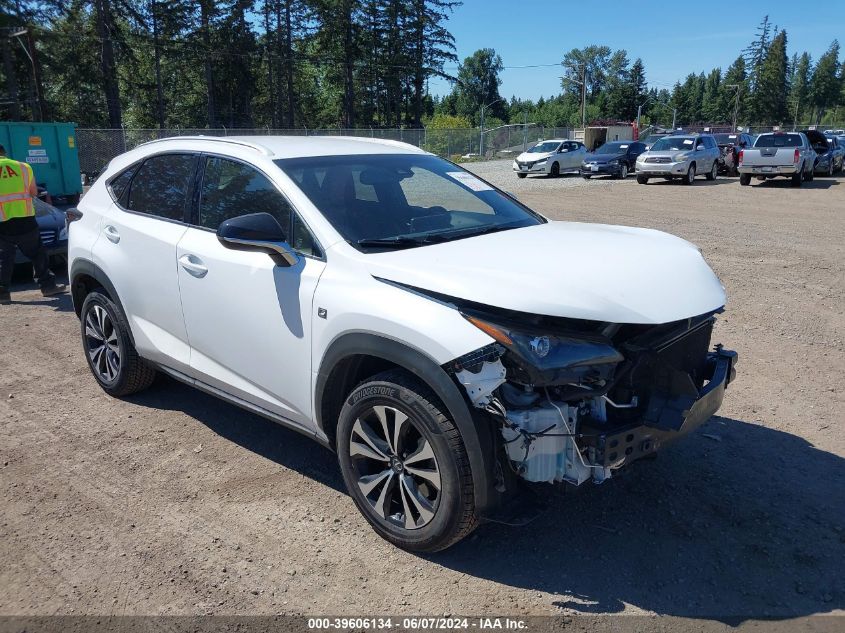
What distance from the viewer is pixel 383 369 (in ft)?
11.0

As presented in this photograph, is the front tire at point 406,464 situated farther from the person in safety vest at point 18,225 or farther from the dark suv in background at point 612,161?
the dark suv in background at point 612,161

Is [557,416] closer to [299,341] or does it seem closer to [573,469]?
[573,469]

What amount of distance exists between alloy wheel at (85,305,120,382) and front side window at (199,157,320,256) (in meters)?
1.37

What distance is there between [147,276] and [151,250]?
0.57 feet

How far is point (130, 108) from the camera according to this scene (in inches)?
2183

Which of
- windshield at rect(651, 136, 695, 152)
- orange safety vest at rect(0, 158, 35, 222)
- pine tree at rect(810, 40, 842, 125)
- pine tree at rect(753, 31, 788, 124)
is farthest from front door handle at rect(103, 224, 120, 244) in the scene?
pine tree at rect(810, 40, 842, 125)

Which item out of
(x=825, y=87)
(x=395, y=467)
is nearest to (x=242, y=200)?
(x=395, y=467)

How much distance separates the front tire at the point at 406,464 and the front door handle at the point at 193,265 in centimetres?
131

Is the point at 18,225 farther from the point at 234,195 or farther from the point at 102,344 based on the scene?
the point at 234,195

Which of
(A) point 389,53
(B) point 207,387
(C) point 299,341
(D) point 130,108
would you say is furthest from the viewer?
(A) point 389,53

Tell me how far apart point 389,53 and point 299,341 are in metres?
66.5

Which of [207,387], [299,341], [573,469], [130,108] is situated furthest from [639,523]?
[130,108]

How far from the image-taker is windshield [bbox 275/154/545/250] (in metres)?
3.53

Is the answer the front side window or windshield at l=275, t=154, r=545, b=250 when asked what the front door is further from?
windshield at l=275, t=154, r=545, b=250
